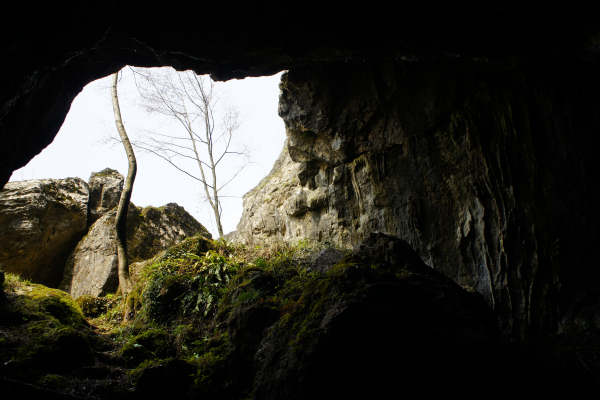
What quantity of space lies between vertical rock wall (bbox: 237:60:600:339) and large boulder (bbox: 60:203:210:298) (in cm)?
653

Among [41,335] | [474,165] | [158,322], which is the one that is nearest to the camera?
[41,335]

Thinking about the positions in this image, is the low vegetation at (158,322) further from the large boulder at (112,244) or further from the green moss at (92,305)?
the large boulder at (112,244)

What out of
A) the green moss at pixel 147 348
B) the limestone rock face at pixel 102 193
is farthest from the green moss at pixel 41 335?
the limestone rock face at pixel 102 193

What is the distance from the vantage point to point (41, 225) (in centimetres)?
Answer: 962

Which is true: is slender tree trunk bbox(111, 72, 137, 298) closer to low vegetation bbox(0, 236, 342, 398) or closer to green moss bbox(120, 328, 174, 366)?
low vegetation bbox(0, 236, 342, 398)

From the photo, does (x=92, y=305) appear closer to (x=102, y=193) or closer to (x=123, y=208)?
(x=123, y=208)

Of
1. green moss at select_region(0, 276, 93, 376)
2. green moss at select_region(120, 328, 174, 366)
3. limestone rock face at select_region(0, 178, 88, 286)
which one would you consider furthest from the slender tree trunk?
green moss at select_region(120, 328, 174, 366)

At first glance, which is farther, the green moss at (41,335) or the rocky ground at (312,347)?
the green moss at (41,335)

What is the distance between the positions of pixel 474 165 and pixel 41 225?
12.3 meters

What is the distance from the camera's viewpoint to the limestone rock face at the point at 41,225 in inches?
356

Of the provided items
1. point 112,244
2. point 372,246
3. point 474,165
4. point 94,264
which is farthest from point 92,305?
point 474,165

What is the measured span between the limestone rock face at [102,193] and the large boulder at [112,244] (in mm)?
465

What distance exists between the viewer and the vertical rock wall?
6176 mm

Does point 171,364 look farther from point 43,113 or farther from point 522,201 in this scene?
point 522,201
